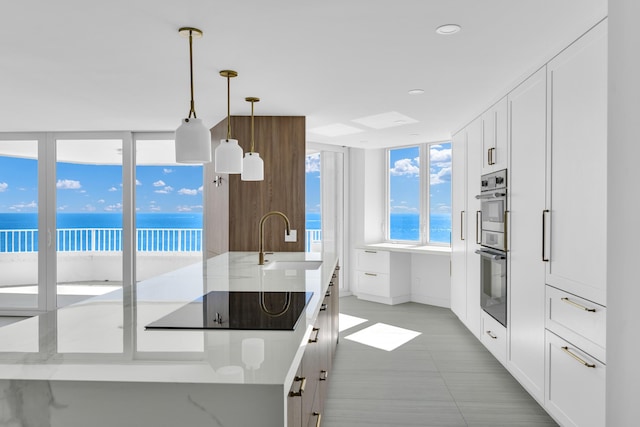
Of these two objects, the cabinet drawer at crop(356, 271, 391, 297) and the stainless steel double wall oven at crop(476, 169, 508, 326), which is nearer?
the stainless steel double wall oven at crop(476, 169, 508, 326)

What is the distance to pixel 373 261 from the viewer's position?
21.4 feet

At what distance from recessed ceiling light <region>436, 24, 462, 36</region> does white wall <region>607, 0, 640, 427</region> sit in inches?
52.9

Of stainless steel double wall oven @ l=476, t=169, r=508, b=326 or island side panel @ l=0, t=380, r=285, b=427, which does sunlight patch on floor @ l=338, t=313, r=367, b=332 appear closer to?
stainless steel double wall oven @ l=476, t=169, r=508, b=326

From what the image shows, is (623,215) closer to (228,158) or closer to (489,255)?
(228,158)

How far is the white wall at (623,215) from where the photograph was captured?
3.20 ft

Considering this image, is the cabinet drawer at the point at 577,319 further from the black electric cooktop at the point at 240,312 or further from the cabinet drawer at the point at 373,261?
the cabinet drawer at the point at 373,261

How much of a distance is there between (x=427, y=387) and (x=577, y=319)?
1.37 meters

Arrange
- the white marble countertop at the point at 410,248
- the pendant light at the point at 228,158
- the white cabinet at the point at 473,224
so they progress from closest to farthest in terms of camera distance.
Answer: the pendant light at the point at 228,158 < the white cabinet at the point at 473,224 < the white marble countertop at the point at 410,248

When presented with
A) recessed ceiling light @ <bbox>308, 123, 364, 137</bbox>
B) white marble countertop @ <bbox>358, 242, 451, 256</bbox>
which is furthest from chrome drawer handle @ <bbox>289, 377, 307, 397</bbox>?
white marble countertop @ <bbox>358, 242, 451, 256</bbox>

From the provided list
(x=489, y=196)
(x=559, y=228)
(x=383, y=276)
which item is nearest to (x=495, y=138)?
(x=489, y=196)

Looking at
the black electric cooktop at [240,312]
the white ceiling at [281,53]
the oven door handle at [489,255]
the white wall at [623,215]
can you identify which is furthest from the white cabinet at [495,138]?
the white wall at [623,215]

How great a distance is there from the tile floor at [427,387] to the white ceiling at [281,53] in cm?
226

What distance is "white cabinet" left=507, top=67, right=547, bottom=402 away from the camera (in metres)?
2.88

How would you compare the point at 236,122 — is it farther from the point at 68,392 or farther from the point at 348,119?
the point at 68,392
